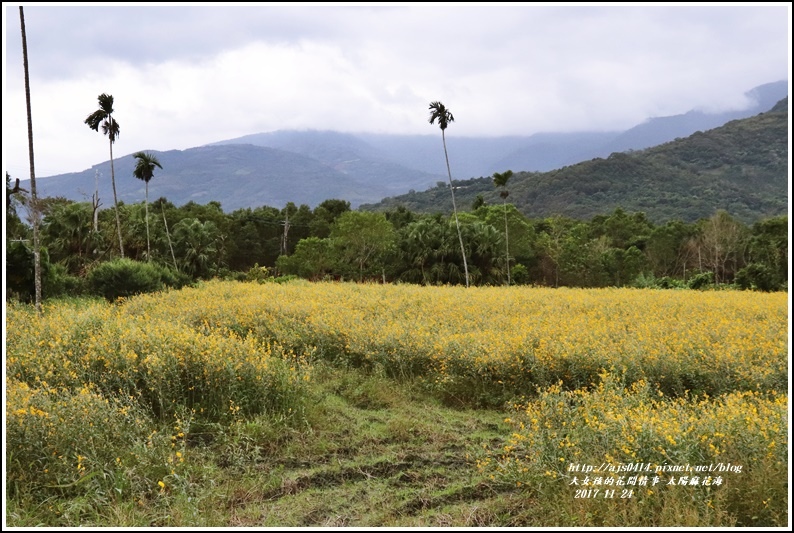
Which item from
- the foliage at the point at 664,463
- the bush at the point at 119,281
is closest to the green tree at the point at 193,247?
the bush at the point at 119,281

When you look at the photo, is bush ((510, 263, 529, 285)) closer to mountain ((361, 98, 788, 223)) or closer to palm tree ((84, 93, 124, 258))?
palm tree ((84, 93, 124, 258))

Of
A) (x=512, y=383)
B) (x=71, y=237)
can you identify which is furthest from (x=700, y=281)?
(x=71, y=237)

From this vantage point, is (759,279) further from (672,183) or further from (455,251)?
(672,183)

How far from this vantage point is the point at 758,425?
450cm

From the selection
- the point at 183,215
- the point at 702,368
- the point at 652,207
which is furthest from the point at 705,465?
the point at 652,207

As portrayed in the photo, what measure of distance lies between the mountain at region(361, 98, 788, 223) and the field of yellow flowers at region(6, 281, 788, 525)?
6281 cm

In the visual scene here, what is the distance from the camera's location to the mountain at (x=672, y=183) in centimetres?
6912

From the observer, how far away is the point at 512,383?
8062mm

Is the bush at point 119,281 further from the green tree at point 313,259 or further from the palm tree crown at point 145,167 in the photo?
the green tree at point 313,259

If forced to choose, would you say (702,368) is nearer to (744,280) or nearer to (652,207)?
(744,280)

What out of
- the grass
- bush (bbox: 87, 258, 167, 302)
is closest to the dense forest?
bush (bbox: 87, 258, 167, 302)

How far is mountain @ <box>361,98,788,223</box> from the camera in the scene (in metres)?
69.1

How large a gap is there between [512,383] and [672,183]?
8398 centimetres

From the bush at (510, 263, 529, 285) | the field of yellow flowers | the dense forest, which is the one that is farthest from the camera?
the bush at (510, 263, 529, 285)
